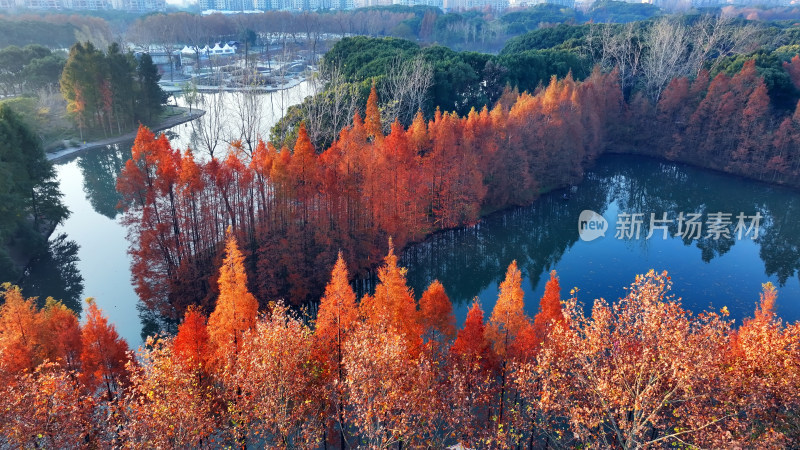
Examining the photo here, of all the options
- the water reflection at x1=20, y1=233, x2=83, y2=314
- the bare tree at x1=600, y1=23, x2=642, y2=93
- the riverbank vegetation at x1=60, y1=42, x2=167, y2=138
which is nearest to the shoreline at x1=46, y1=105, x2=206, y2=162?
the riverbank vegetation at x1=60, y1=42, x2=167, y2=138

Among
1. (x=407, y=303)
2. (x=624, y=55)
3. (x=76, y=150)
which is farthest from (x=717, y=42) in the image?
(x=76, y=150)

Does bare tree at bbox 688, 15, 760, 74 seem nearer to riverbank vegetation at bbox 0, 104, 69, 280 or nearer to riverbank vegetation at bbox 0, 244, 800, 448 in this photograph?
riverbank vegetation at bbox 0, 244, 800, 448

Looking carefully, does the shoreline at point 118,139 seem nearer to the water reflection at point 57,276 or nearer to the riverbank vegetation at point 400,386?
the water reflection at point 57,276

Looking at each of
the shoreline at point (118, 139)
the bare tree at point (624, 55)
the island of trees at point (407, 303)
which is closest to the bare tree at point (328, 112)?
the island of trees at point (407, 303)

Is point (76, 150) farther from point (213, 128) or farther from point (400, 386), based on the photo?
point (400, 386)

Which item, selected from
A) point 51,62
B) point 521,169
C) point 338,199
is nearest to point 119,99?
point 51,62

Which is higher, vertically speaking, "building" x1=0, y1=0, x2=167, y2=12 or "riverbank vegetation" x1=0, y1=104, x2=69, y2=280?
"building" x1=0, y1=0, x2=167, y2=12

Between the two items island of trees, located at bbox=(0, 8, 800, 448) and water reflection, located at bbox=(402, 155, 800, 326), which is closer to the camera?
island of trees, located at bbox=(0, 8, 800, 448)
